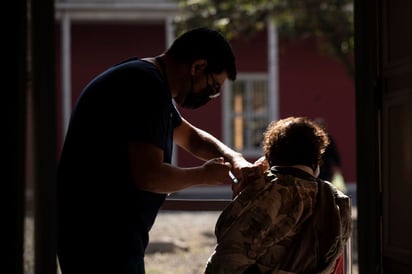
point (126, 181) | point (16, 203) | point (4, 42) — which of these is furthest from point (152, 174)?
point (4, 42)

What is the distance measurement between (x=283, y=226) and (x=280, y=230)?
20mm

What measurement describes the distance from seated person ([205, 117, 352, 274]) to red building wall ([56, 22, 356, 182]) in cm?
1445

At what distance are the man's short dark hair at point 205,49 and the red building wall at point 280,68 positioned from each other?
14.5 metres

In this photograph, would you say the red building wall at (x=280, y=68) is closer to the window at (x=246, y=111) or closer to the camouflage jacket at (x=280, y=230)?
the window at (x=246, y=111)

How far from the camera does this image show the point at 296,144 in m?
3.12

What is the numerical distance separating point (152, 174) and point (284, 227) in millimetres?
603

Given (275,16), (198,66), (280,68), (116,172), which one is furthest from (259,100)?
(116,172)

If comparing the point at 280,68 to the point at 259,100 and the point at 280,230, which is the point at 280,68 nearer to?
the point at 259,100

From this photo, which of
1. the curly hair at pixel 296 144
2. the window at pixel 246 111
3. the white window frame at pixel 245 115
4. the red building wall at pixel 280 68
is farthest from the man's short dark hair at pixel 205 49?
the window at pixel 246 111

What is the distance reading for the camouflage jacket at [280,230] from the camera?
114 inches

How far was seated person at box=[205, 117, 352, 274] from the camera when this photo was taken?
9.55 ft

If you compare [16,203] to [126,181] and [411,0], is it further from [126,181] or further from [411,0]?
[411,0]

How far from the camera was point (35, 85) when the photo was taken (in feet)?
8.45

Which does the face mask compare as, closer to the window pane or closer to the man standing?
the man standing
